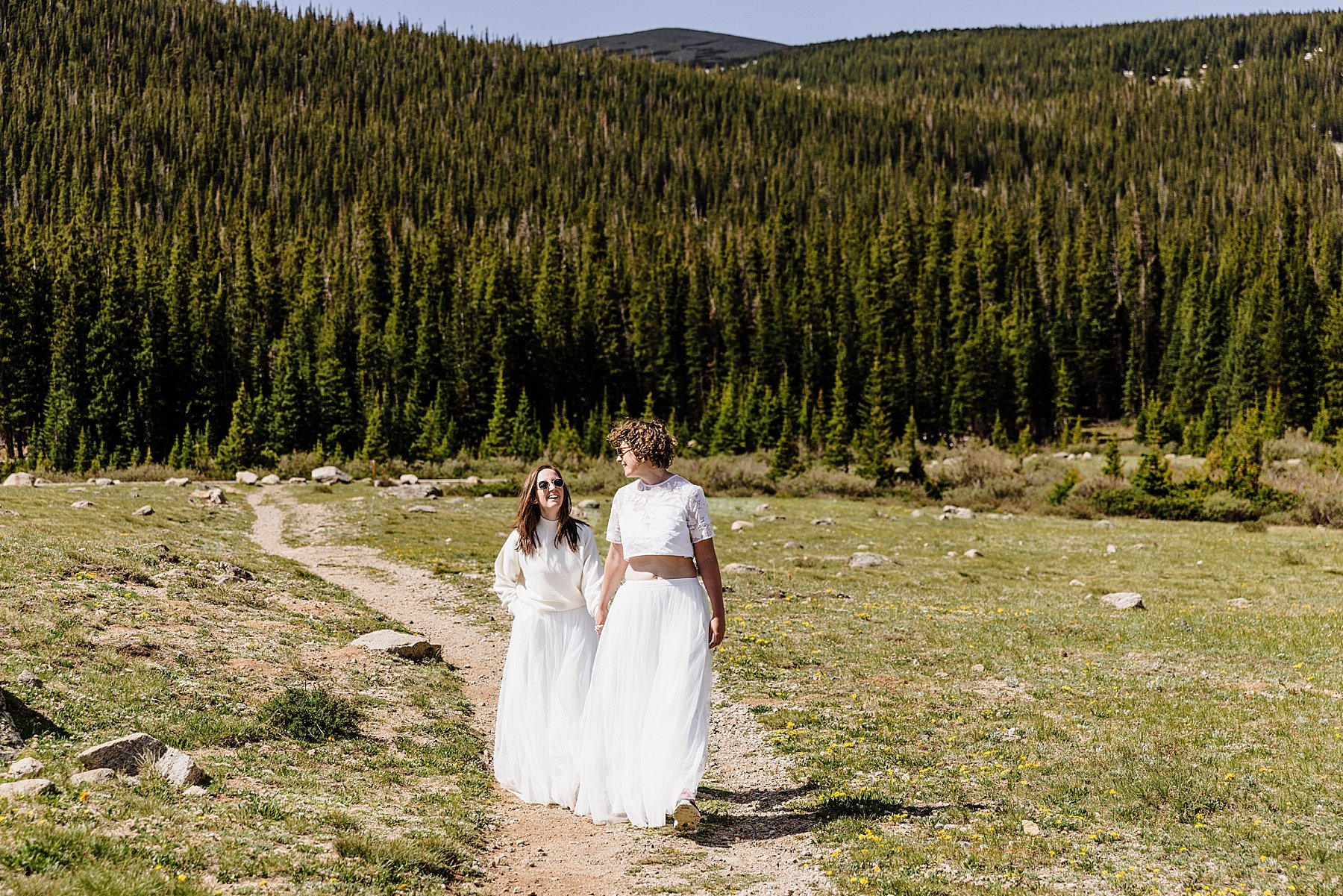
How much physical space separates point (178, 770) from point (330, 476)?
195ft

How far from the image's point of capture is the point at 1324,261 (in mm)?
112500

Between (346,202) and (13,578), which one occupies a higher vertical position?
(346,202)

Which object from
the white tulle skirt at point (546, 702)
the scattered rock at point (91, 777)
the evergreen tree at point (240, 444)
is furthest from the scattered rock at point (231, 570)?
the evergreen tree at point (240, 444)

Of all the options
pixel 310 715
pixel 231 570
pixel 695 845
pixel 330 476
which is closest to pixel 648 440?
pixel 695 845

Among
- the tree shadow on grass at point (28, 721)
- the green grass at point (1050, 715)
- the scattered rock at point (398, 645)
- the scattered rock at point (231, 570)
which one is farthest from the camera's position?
the scattered rock at point (231, 570)

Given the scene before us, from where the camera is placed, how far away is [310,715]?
11461 millimetres

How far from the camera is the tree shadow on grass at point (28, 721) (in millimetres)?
9227

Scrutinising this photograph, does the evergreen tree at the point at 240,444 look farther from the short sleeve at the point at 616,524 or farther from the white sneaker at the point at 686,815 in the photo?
the white sneaker at the point at 686,815

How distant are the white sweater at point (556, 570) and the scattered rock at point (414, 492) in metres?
42.0

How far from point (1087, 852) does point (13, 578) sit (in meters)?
15.5

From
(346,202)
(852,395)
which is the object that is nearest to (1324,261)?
(852,395)

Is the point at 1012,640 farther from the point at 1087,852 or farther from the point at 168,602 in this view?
the point at 168,602

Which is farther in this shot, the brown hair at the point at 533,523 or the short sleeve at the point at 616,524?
the brown hair at the point at 533,523

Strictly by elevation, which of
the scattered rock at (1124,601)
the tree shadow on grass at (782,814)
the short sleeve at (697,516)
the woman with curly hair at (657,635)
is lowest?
the scattered rock at (1124,601)
